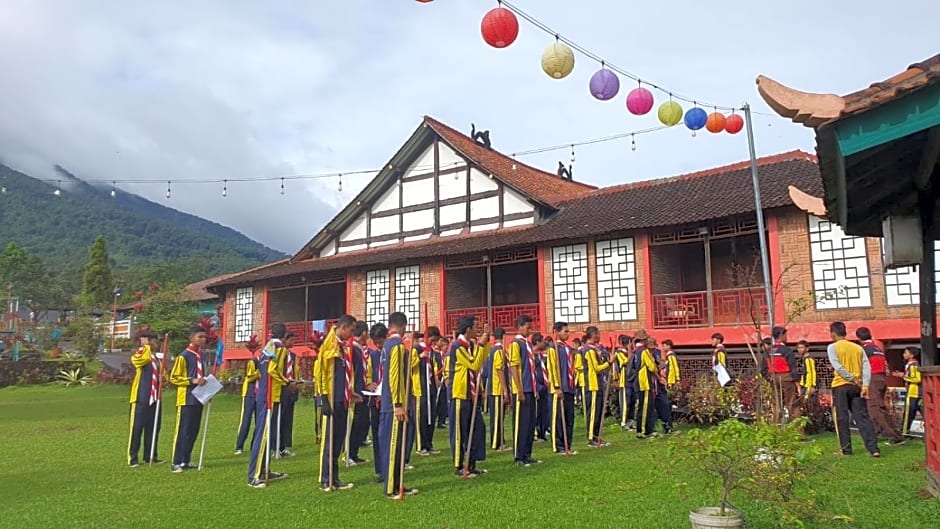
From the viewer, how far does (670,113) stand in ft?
35.4

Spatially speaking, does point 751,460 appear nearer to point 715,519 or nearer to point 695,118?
point 715,519

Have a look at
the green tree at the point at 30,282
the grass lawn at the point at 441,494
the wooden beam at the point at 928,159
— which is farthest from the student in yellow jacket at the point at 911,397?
the green tree at the point at 30,282

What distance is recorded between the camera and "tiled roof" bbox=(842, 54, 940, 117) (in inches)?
149

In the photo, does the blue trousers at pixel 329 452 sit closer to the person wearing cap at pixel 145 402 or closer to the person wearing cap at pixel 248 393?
the person wearing cap at pixel 248 393

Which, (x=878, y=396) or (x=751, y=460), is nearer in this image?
(x=751, y=460)

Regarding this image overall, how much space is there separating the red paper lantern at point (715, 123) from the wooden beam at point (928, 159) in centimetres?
600

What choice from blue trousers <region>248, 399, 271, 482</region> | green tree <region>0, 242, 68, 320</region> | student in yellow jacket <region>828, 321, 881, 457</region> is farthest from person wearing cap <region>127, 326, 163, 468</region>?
green tree <region>0, 242, 68, 320</region>

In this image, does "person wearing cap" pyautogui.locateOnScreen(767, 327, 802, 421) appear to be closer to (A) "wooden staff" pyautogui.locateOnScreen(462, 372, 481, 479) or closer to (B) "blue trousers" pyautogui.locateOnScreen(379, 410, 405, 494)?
(A) "wooden staff" pyautogui.locateOnScreen(462, 372, 481, 479)

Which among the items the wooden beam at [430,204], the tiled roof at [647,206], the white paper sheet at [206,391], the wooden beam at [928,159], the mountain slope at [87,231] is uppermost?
the mountain slope at [87,231]

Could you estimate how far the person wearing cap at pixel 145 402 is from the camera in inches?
355

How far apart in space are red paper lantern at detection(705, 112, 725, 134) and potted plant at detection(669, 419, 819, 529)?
25.4ft

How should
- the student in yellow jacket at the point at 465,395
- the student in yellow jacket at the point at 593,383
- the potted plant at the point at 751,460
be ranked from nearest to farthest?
the potted plant at the point at 751,460 → the student in yellow jacket at the point at 465,395 → the student in yellow jacket at the point at 593,383

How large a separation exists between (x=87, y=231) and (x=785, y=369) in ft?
326

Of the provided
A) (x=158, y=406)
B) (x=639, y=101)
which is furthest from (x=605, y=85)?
(x=158, y=406)
